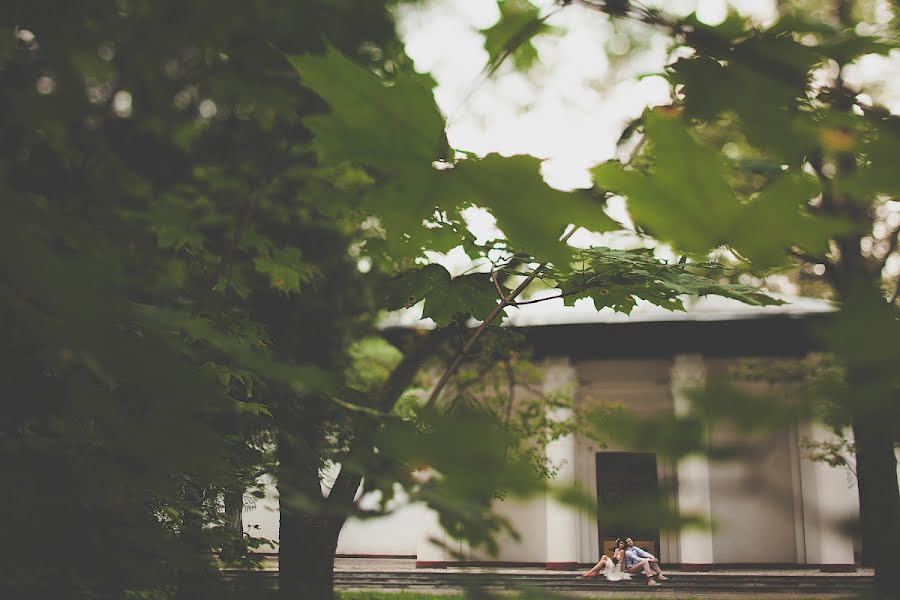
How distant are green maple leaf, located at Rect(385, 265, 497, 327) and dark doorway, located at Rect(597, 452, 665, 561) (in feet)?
2.97

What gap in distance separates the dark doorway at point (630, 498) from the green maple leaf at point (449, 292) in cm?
91

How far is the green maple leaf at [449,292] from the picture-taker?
1350 millimetres

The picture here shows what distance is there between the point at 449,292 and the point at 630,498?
3.29 ft

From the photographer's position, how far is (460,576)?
1.42 ft

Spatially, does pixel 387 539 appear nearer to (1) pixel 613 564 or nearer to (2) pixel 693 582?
(2) pixel 693 582

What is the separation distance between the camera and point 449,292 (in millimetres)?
1362

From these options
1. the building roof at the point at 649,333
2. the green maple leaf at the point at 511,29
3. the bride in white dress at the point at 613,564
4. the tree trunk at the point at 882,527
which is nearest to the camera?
the tree trunk at the point at 882,527

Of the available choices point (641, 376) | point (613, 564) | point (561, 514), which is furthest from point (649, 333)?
point (613, 564)

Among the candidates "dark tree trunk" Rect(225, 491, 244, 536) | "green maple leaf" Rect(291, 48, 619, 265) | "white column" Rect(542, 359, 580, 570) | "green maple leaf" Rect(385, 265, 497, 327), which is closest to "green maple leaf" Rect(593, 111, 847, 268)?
"green maple leaf" Rect(291, 48, 619, 265)

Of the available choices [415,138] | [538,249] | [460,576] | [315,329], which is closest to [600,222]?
[538,249]

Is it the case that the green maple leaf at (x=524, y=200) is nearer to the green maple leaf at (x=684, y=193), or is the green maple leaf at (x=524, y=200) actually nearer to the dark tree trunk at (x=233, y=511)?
the green maple leaf at (x=684, y=193)

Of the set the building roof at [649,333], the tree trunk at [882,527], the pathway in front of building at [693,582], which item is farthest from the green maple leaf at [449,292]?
the building roof at [649,333]

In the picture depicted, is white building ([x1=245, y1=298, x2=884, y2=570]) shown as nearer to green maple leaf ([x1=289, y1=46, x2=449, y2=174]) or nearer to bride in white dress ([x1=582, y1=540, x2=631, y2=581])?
bride in white dress ([x1=582, y1=540, x2=631, y2=581])

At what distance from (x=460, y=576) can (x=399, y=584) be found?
12.0 m
